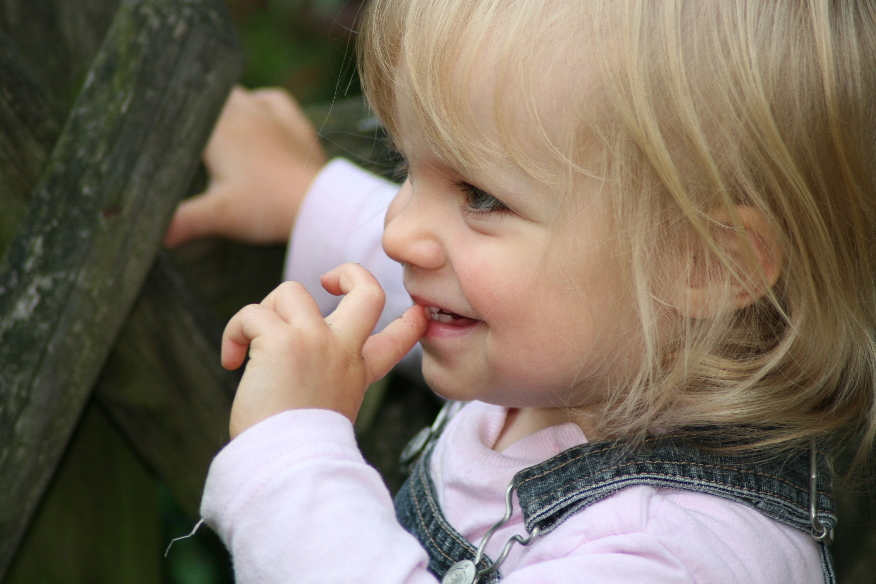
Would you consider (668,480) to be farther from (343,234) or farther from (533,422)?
(343,234)

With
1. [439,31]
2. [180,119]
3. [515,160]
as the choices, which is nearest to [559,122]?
[515,160]

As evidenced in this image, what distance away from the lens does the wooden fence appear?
3.61ft

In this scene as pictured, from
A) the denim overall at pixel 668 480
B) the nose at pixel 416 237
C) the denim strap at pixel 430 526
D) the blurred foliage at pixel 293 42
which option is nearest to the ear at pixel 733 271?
the denim overall at pixel 668 480

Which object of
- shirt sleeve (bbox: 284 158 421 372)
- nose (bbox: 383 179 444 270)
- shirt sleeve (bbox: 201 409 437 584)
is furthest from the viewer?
shirt sleeve (bbox: 284 158 421 372)

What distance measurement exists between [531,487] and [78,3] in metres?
0.90

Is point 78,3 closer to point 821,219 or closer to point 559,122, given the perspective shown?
point 559,122

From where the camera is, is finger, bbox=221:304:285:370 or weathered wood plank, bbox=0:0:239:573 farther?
weathered wood plank, bbox=0:0:239:573

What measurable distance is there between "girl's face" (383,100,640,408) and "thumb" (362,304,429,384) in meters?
0.03

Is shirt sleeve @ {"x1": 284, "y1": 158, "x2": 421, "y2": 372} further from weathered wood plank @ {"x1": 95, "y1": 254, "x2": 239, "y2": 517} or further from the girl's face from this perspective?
the girl's face

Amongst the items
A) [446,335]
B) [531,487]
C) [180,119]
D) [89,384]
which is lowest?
[89,384]

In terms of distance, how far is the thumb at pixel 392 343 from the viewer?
1012 mm

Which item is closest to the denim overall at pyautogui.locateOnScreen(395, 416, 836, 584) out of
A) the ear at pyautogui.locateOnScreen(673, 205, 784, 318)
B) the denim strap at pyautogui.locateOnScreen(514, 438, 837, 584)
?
the denim strap at pyautogui.locateOnScreen(514, 438, 837, 584)

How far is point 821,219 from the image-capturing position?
938mm

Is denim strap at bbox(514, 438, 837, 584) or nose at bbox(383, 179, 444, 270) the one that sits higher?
Answer: nose at bbox(383, 179, 444, 270)
